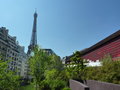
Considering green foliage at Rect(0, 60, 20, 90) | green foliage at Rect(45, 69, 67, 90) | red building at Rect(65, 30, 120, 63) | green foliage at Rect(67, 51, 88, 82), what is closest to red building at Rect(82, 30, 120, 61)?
red building at Rect(65, 30, 120, 63)

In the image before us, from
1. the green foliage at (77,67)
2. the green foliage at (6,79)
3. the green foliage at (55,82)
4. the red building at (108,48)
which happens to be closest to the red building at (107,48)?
the red building at (108,48)

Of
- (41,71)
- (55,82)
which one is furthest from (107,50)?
(41,71)

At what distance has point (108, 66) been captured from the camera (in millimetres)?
7516

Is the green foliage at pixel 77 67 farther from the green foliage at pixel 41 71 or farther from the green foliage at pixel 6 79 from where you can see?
the green foliage at pixel 6 79

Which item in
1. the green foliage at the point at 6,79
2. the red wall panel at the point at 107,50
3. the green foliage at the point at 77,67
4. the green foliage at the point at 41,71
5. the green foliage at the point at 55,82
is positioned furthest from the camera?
the green foliage at the point at 41,71

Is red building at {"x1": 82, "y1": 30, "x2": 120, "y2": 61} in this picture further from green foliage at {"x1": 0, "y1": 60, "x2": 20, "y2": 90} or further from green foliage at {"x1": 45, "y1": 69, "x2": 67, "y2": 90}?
green foliage at {"x1": 0, "y1": 60, "x2": 20, "y2": 90}

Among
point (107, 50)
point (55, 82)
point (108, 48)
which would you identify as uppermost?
point (108, 48)

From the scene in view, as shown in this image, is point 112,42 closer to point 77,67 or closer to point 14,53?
point 77,67

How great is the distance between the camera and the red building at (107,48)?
8898mm

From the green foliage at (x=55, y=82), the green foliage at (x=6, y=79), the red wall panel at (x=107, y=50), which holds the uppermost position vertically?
the red wall panel at (x=107, y=50)

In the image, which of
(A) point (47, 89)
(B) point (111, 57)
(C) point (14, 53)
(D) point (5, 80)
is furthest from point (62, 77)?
(C) point (14, 53)

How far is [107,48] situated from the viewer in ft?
32.2

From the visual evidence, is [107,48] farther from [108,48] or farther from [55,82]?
[55,82]

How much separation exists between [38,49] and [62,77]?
22.3 feet
